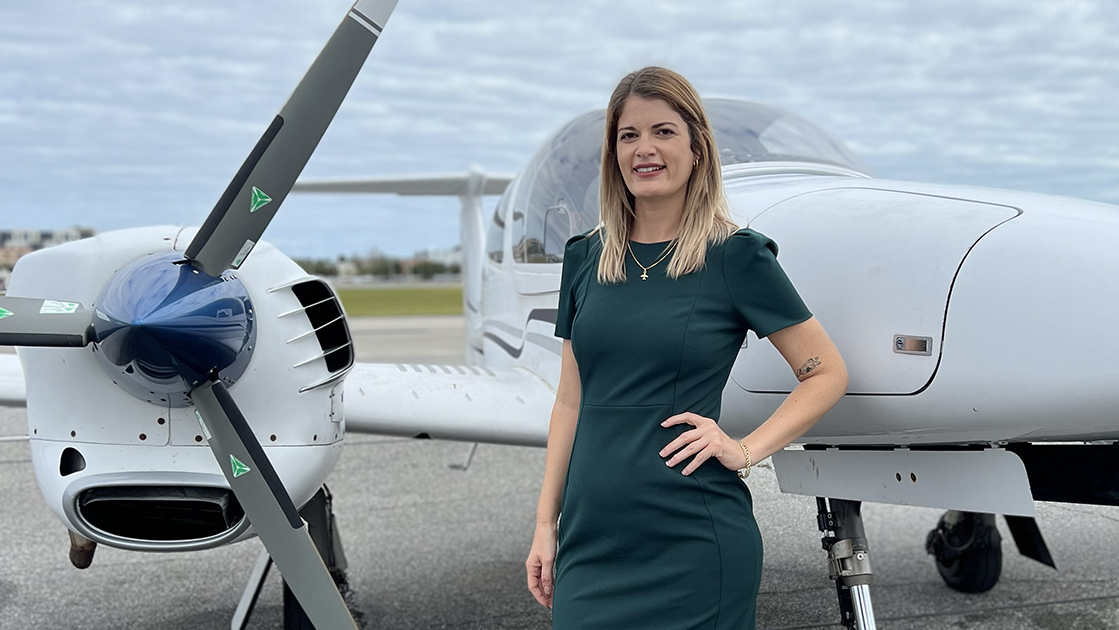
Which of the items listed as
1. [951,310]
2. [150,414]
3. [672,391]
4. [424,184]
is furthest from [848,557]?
[424,184]

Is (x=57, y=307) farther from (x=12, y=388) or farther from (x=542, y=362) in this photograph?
(x=542, y=362)

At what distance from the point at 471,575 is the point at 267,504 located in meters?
2.30

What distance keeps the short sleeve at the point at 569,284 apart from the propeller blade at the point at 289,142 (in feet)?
4.73

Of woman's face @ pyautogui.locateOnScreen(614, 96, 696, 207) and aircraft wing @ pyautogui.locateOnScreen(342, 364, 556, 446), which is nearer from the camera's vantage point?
woman's face @ pyautogui.locateOnScreen(614, 96, 696, 207)

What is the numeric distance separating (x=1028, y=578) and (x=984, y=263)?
353 cm

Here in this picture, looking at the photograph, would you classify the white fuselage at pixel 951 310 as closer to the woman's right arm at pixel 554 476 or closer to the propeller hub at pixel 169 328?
the woman's right arm at pixel 554 476

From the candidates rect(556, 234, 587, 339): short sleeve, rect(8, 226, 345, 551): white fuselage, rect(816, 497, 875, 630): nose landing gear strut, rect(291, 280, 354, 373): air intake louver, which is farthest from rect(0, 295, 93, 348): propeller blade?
rect(816, 497, 875, 630): nose landing gear strut

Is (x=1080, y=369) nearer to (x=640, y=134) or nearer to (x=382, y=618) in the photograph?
(x=640, y=134)

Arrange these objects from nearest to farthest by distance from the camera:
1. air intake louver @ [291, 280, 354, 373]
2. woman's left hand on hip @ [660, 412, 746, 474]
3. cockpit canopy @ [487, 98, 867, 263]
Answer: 1. woman's left hand on hip @ [660, 412, 746, 474]
2. air intake louver @ [291, 280, 354, 373]
3. cockpit canopy @ [487, 98, 867, 263]

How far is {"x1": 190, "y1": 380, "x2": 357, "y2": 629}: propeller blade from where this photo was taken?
10.5ft

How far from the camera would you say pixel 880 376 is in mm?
2490

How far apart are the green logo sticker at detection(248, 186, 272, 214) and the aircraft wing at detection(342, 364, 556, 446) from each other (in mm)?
1068

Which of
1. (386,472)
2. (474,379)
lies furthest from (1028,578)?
(386,472)

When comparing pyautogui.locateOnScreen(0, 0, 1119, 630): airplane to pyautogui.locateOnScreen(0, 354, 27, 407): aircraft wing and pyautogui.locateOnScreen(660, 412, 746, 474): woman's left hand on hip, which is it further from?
pyautogui.locateOnScreen(660, 412, 746, 474): woman's left hand on hip
